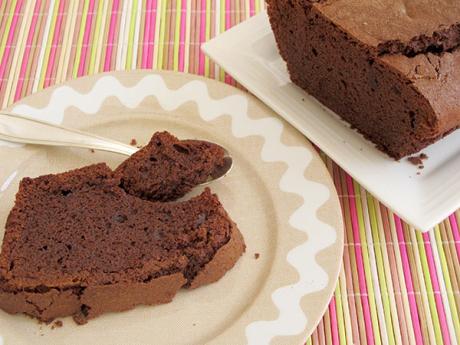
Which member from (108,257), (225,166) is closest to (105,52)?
(225,166)

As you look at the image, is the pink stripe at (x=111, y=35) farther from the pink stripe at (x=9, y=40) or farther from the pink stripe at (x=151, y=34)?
the pink stripe at (x=9, y=40)

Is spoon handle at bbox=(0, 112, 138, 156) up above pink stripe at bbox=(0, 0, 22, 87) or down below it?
above

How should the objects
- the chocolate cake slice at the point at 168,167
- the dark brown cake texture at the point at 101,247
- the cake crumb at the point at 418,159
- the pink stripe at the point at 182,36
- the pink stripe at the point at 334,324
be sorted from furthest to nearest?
the pink stripe at the point at 182,36, the cake crumb at the point at 418,159, the chocolate cake slice at the point at 168,167, the pink stripe at the point at 334,324, the dark brown cake texture at the point at 101,247

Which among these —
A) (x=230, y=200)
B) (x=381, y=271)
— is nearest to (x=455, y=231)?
(x=381, y=271)

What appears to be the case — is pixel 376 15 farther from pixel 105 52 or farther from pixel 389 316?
pixel 105 52

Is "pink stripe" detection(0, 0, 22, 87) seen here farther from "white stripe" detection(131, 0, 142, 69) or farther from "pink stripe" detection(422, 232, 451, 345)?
"pink stripe" detection(422, 232, 451, 345)

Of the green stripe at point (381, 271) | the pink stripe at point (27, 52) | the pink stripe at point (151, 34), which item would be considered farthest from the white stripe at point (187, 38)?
the green stripe at point (381, 271)

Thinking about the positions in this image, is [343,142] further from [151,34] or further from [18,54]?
[18,54]

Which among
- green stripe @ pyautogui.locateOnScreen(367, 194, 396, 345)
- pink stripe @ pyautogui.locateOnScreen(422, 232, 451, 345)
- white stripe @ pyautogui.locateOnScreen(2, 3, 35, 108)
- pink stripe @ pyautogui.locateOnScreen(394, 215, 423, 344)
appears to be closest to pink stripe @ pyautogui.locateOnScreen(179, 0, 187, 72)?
white stripe @ pyautogui.locateOnScreen(2, 3, 35, 108)
